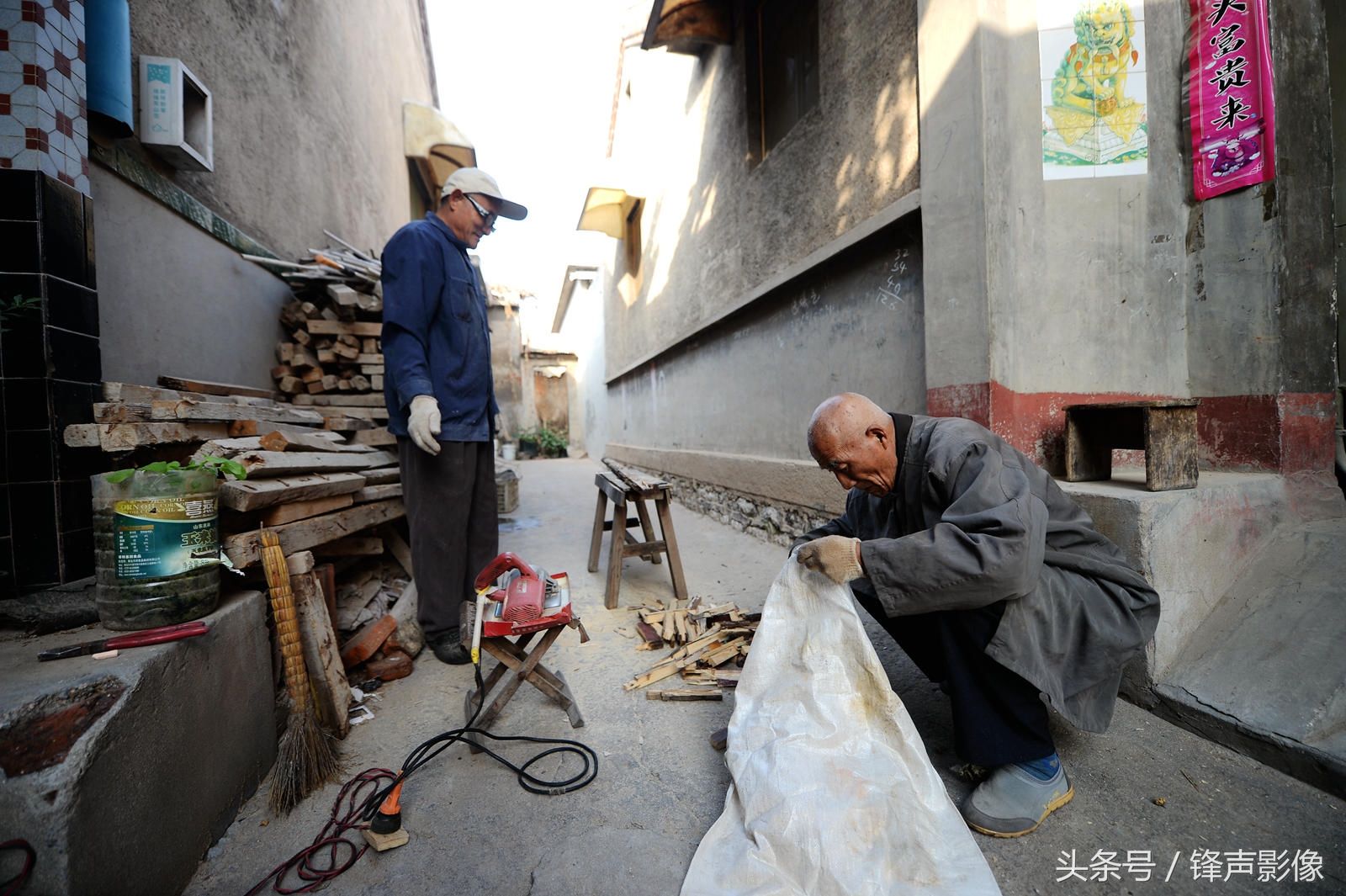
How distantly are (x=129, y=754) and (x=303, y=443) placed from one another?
2.14 m

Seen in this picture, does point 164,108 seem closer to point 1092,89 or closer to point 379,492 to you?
point 379,492

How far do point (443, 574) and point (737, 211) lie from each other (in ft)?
15.0

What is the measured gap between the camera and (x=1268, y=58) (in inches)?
106

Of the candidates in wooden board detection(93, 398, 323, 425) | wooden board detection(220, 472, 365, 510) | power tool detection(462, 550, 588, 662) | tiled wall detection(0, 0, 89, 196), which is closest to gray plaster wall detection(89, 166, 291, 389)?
wooden board detection(93, 398, 323, 425)

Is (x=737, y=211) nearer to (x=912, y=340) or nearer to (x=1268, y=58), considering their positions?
(x=912, y=340)

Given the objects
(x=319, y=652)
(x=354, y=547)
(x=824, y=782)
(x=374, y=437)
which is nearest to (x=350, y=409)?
(x=374, y=437)

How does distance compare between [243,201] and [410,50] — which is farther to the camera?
[410,50]

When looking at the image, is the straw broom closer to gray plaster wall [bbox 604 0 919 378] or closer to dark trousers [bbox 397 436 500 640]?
dark trousers [bbox 397 436 500 640]

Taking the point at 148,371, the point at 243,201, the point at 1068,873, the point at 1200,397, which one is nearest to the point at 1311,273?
the point at 1200,397

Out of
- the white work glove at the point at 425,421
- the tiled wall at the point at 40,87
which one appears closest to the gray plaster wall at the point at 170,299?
the tiled wall at the point at 40,87

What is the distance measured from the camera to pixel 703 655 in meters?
2.86

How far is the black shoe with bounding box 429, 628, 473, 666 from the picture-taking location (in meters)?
2.92

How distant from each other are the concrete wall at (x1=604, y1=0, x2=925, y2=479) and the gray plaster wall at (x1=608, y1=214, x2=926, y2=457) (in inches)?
0.5

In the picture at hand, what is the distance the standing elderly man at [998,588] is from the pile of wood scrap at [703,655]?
2.74 feet
